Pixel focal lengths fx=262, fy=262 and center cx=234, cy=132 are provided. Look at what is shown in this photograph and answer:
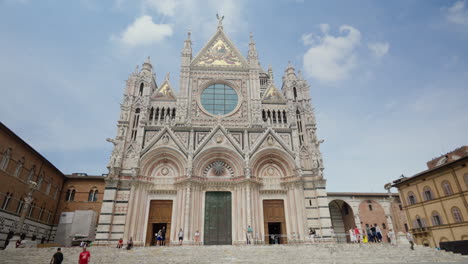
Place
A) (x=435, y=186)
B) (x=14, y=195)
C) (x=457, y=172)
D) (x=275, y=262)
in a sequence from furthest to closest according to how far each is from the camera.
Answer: (x=435, y=186) → (x=457, y=172) → (x=14, y=195) → (x=275, y=262)

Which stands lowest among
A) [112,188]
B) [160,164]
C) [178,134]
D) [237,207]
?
[237,207]

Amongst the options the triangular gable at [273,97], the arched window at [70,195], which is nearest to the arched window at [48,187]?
the arched window at [70,195]

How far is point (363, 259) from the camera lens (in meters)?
13.5

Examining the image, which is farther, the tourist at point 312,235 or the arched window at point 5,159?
the tourist at point 312,235

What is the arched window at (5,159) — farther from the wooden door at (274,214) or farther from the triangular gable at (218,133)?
the wooden door at (274,214)

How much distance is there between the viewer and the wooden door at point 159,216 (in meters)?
20.3

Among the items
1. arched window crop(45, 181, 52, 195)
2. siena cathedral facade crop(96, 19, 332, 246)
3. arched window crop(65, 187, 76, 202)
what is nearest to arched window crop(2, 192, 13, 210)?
arched window crop(45, 181, 52, 195)

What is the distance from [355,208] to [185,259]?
922 inches

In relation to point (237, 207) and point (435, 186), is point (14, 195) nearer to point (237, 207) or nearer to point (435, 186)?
point (237, 207)

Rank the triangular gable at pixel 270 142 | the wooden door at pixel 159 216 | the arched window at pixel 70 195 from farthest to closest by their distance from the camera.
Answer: the arched window at pixel 70 195 < the triangular gable at pixel 270 142 < the wooden door at pixel 159 216

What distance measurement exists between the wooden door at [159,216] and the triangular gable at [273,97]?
43.9 ft

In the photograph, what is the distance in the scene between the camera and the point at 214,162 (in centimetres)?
2311

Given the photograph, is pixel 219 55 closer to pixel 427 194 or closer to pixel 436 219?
pixel 427 194

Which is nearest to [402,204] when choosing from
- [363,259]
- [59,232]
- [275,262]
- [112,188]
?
[363,259]
